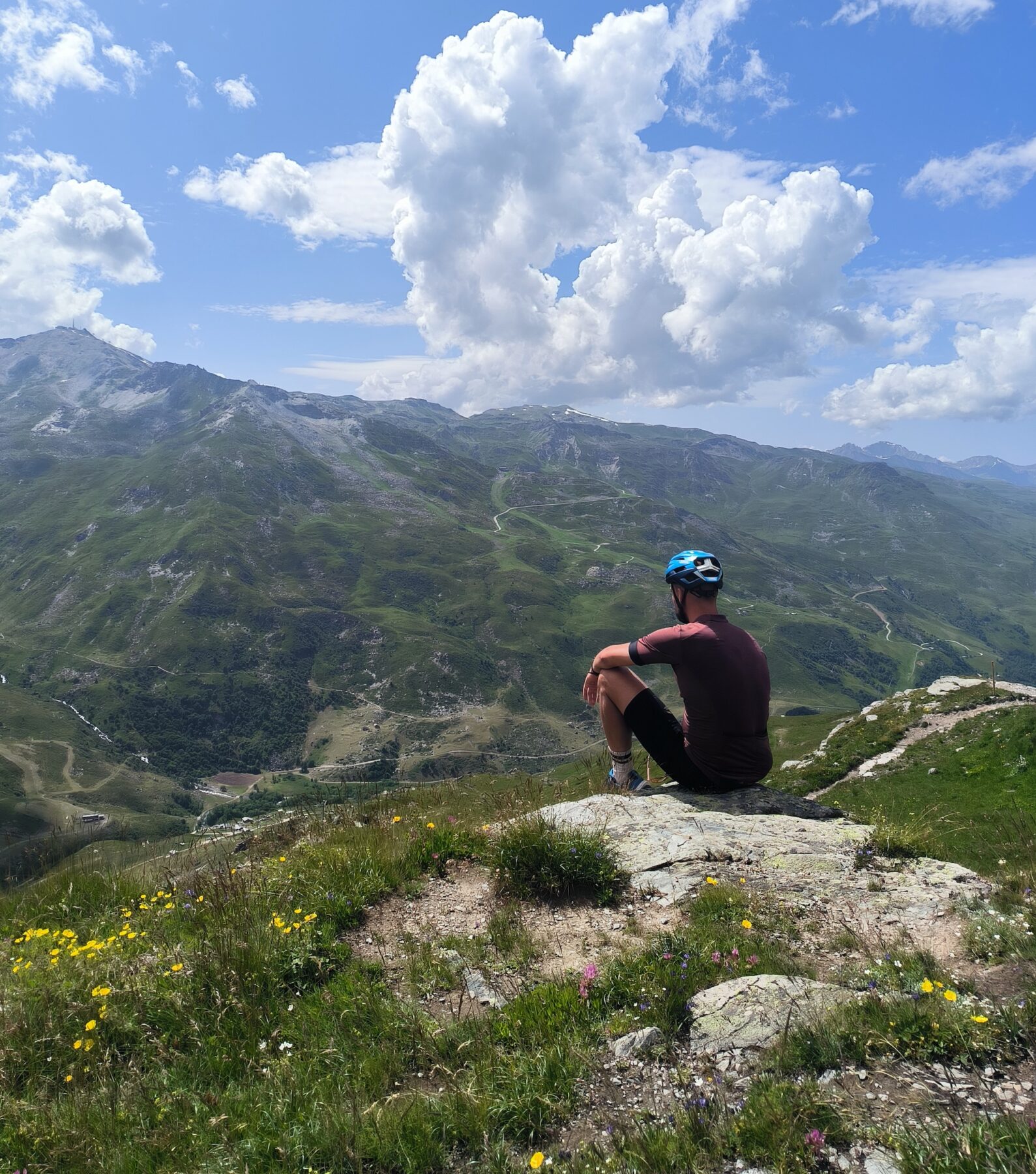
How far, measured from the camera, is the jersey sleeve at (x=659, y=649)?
8.89 m

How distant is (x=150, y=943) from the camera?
6070 mm

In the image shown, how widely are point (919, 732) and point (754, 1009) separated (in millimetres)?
36509

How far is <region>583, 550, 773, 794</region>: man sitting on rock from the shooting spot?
29.2ft

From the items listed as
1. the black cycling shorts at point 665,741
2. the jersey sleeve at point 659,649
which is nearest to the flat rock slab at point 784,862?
the black cycling shorts at point 665,741

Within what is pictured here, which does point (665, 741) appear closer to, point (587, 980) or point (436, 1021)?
point (587, 980)

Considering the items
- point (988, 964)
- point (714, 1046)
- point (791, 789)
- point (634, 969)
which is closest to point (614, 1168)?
point (714, 1046)

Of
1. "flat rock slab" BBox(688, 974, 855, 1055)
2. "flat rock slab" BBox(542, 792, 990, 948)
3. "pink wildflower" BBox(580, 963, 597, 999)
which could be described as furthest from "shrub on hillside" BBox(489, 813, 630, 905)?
"flat rock slab" BBox(688, 974, 855, 1055)

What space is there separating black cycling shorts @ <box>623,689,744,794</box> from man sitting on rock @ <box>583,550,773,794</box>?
12 millimetres

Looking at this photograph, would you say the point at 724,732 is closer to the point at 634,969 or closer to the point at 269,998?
the point at 634,969

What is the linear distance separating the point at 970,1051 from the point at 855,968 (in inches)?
53.9

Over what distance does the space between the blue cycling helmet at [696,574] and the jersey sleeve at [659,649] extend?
75 cm

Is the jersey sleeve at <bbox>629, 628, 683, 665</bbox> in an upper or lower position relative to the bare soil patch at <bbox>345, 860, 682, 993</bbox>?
upper

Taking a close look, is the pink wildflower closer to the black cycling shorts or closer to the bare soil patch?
the bare soil patch

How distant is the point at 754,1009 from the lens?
4535 millimetres
